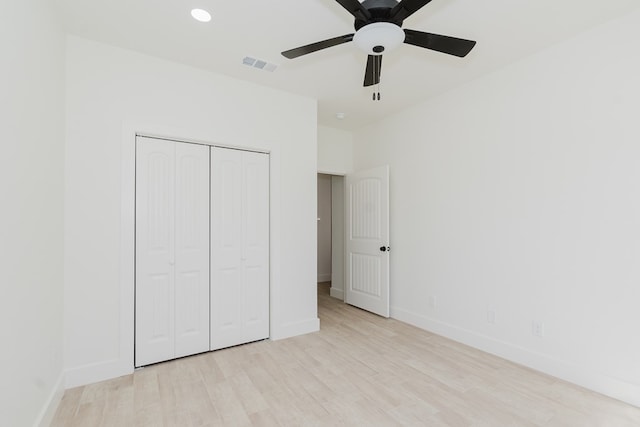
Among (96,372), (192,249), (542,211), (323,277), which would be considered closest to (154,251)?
(192,249)

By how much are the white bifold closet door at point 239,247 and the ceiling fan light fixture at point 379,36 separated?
181 centimetres

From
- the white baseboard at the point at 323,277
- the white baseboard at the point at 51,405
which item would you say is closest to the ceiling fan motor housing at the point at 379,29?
the white baseboard at the point at 51,405

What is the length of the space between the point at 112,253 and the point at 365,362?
2437 millimetres

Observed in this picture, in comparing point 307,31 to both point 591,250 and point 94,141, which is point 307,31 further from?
point 591,250

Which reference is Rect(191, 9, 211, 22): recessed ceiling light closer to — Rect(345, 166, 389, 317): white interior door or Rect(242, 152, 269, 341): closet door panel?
Rect(242, 152, 269, 341): closet door panel

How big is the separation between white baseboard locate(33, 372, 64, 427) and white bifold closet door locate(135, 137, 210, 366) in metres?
0.53

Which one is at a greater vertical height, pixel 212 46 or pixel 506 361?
pixel 212 46

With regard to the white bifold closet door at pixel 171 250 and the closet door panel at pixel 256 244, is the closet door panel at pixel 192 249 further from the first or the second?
the closet door panel at pixel 256 244

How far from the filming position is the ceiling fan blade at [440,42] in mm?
1853

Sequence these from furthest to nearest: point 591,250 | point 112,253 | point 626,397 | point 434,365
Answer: point 434,365 < point 112,253 < point 591,250 < point 626,397

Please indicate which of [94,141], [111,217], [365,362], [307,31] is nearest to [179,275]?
[111,217]

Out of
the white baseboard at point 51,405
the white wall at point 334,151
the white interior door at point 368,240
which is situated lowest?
the white baseboard at point 51,405

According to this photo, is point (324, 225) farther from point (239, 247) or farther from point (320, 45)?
point (320, 45)

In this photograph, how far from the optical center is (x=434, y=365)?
274 centimetres
